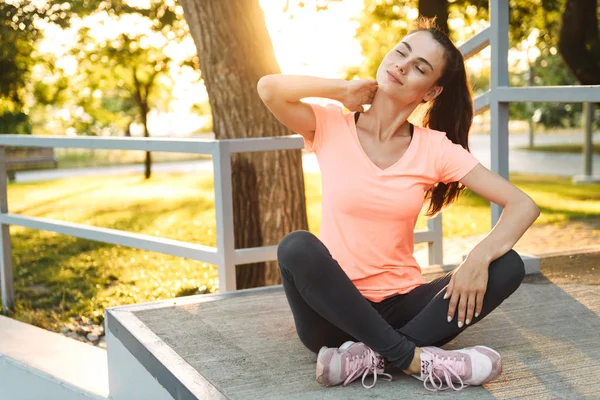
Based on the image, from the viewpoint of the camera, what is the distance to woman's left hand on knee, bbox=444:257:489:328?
2.47m

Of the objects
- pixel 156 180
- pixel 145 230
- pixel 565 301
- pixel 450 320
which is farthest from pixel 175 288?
pixel 156 180

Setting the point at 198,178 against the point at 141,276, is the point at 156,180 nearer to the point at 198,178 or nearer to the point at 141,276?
the point at 198,178

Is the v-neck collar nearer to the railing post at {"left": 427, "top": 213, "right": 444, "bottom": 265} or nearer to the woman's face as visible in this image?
the woman's face

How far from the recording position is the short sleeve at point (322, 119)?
2781 mm

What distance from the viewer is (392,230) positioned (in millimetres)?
2699

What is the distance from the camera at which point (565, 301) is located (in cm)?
339

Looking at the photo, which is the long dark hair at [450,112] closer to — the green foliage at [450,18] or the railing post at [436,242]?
the railing post at [436,242]

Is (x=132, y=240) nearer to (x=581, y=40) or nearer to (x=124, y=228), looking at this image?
(x=124, y=228)

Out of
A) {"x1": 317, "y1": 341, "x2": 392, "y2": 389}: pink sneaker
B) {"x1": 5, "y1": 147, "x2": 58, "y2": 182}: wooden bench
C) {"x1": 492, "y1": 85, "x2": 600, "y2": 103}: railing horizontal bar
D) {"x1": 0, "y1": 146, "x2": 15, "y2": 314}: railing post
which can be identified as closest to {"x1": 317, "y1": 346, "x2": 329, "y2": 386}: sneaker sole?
{"x1": 317, "y1": 341, "x2": 392, "y2": 389}: pink sneaker

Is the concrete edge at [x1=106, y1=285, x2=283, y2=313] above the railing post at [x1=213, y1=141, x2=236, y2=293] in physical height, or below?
below

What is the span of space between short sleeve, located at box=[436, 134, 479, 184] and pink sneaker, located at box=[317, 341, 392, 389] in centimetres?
64

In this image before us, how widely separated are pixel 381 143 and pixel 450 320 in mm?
629

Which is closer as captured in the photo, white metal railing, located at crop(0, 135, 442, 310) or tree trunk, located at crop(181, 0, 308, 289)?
white metal railing, located at crop(0, 135, 442, 310)

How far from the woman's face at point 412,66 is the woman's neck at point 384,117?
0.06 meters
